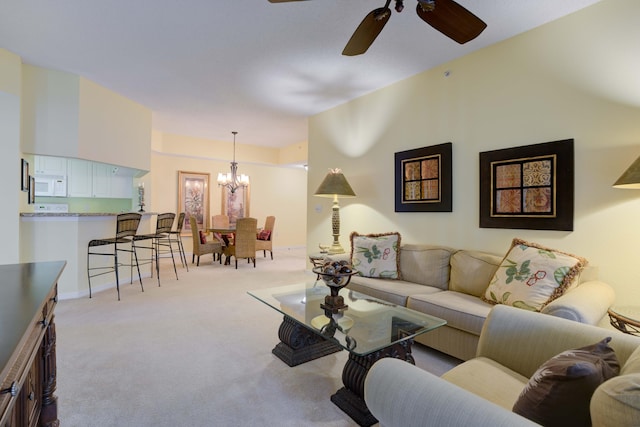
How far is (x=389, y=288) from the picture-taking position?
282cm

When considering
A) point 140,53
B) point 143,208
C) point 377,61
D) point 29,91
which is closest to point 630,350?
point 377,61

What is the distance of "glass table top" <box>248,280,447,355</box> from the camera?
1732 mm

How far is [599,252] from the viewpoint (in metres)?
2.41

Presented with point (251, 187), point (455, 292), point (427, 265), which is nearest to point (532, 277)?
point (455, 292)

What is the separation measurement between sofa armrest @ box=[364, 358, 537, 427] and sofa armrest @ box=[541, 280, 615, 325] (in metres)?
1.27

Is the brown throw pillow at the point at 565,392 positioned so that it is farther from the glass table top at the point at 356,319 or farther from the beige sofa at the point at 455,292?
the beige sofa at the point at 455,292

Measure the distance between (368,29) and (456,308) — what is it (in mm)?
1987

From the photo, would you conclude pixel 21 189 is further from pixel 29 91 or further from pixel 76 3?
Result: pixel 76 3

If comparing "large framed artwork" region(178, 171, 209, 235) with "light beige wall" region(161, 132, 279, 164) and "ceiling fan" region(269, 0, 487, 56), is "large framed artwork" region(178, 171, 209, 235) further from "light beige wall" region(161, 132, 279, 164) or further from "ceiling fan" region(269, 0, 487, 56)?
"ceiling fan" region(269, 0, 487, 56)

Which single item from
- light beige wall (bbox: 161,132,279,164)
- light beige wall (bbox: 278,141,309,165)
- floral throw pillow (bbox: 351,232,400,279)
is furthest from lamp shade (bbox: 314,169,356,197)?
light beige wall (bbox: 278,141,309,165)

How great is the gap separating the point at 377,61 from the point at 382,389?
3.22 meters

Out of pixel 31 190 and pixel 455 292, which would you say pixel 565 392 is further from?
pixel 31 190

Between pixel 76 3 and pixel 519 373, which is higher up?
pixel 76 3

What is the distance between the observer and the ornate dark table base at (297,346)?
Answer: 2.32 meters
